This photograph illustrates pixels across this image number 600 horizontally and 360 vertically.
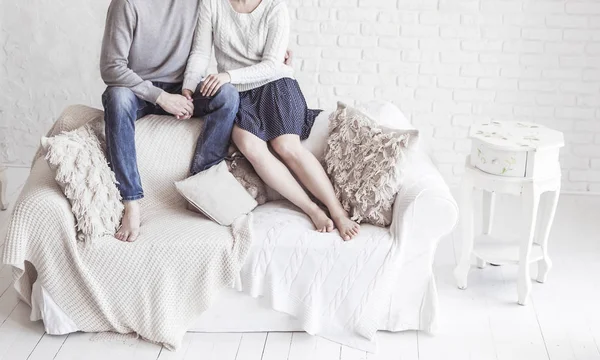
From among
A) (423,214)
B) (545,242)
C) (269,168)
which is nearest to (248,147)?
(269,168)

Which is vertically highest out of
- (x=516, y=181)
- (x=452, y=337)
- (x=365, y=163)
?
(x=365, y=163)

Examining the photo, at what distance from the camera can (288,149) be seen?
3.06 meters

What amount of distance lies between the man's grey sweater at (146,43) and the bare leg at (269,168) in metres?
0.40

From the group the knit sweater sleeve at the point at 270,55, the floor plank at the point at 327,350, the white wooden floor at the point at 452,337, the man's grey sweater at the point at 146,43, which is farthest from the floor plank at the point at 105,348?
the knit sweater sleeve at the point at 270,55

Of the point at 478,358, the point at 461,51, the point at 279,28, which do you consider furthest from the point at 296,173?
the point at 461,51

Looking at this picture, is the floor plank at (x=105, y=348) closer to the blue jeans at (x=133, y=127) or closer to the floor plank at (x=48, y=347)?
the floor plank at (x=48, y=347)

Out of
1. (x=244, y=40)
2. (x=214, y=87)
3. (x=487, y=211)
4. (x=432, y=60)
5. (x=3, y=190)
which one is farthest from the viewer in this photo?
(x=432, y=60)

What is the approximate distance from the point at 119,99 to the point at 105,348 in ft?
3.05

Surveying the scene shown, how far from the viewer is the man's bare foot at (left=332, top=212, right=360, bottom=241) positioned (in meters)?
2.80

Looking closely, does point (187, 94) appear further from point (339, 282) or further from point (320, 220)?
point (339, 282)

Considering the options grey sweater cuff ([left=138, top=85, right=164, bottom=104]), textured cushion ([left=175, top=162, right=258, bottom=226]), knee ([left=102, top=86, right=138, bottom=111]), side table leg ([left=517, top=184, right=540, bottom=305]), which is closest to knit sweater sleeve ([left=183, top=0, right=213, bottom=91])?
grey sweater cuff ([left=138, top=85, right=164, bottom=104])

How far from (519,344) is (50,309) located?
1689mm

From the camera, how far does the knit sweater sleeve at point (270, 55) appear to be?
10.1ft

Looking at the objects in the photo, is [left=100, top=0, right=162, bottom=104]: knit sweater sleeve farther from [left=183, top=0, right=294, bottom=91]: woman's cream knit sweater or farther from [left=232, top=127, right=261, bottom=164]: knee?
[left=232, top=127, right=261, bottom=164]: knee
